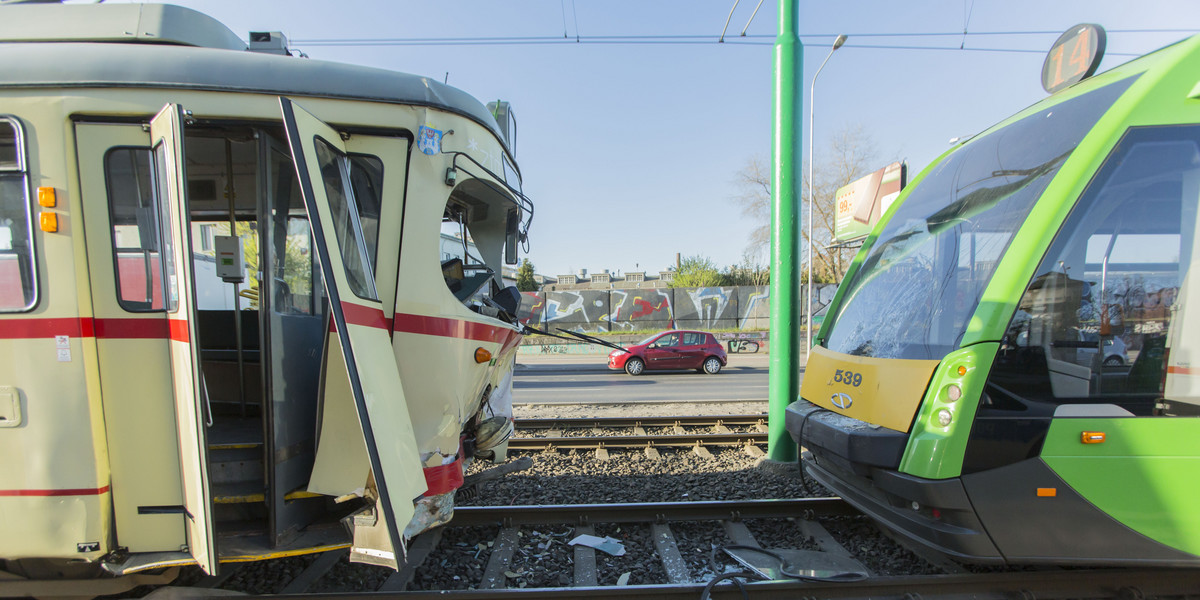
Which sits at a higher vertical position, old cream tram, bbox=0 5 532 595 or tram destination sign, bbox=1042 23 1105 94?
tram destination sign, bbox=1042 23 1105 94

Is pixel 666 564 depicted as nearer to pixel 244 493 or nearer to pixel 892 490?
pixel 892 490

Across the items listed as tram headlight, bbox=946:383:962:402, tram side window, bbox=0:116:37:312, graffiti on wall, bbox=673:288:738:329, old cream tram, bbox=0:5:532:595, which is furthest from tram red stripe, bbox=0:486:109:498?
graffiti on wall, bbox=673:288:738:329

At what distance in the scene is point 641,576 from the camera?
11.4 feet

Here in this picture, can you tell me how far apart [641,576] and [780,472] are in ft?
8.31

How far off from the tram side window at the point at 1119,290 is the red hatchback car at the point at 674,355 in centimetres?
1338

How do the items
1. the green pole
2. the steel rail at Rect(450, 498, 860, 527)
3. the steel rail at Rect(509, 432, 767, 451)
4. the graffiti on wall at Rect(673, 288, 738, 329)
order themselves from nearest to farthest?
the steel rail at Rect(450, 498, 860, 527), the green pole, the steel rail at Rect(509, 432, 767, 451), the graffiti on wall at Rect(673, 288, 738, 329)

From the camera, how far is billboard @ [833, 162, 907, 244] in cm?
1139

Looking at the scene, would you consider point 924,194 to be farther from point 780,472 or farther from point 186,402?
point 186,402

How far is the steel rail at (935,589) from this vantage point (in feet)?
10.1

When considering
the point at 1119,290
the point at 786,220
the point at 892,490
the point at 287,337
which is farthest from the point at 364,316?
the point at 786,220

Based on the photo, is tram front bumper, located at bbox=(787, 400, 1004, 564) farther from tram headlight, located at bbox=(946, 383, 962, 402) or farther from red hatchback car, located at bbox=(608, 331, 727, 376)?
red hatchback car, located at bbox=(608, 331, 727, 376)

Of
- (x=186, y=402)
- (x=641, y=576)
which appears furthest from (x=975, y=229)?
(x=186, y=402)

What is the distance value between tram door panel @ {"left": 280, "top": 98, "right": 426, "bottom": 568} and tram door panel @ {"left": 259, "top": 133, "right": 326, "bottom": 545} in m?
0.39

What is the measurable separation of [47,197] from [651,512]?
431cm
